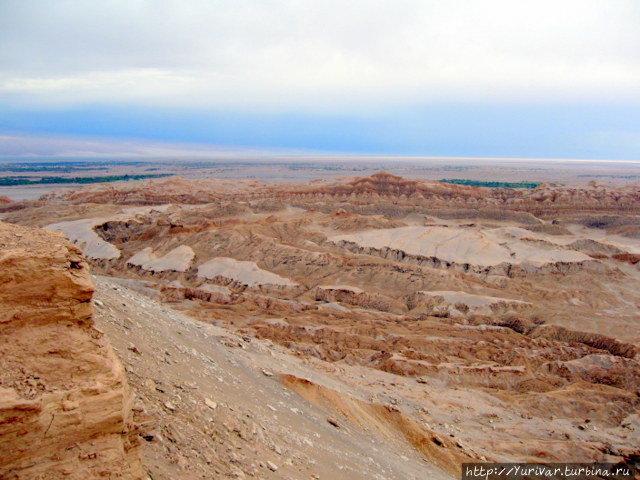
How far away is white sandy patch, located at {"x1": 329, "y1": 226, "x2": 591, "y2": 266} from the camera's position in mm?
36250

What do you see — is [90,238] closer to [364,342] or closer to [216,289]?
[216,289]

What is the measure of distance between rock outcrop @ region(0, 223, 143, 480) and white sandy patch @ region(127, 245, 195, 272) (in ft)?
96.1

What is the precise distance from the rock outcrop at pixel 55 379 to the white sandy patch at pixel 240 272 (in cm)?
2558

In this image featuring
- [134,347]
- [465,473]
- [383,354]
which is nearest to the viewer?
[134,347]

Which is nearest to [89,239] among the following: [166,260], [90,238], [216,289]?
[90,238]

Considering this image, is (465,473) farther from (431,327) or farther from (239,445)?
(431,327)

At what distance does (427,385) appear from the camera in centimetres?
1819

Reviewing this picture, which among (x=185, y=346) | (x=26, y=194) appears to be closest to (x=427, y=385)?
(x=185, y=346)

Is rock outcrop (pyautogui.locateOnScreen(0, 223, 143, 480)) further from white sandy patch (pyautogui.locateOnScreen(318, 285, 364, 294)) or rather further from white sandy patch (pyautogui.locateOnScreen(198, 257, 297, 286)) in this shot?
white sandy patch (pyautogui.locateOnScreen(198, 257, 297, 286))

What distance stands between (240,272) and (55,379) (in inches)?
1088

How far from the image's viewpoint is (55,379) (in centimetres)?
494

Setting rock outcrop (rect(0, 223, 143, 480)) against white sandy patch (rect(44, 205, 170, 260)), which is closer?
rock outcrop (rect(0, 223, 143, 480))

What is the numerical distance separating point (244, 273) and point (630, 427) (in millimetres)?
23305

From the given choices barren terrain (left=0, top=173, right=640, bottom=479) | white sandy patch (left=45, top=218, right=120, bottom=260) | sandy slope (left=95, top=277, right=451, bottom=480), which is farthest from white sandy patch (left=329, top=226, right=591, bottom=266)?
sandy slope (left=95, top=277, right=451, bottom=480)
